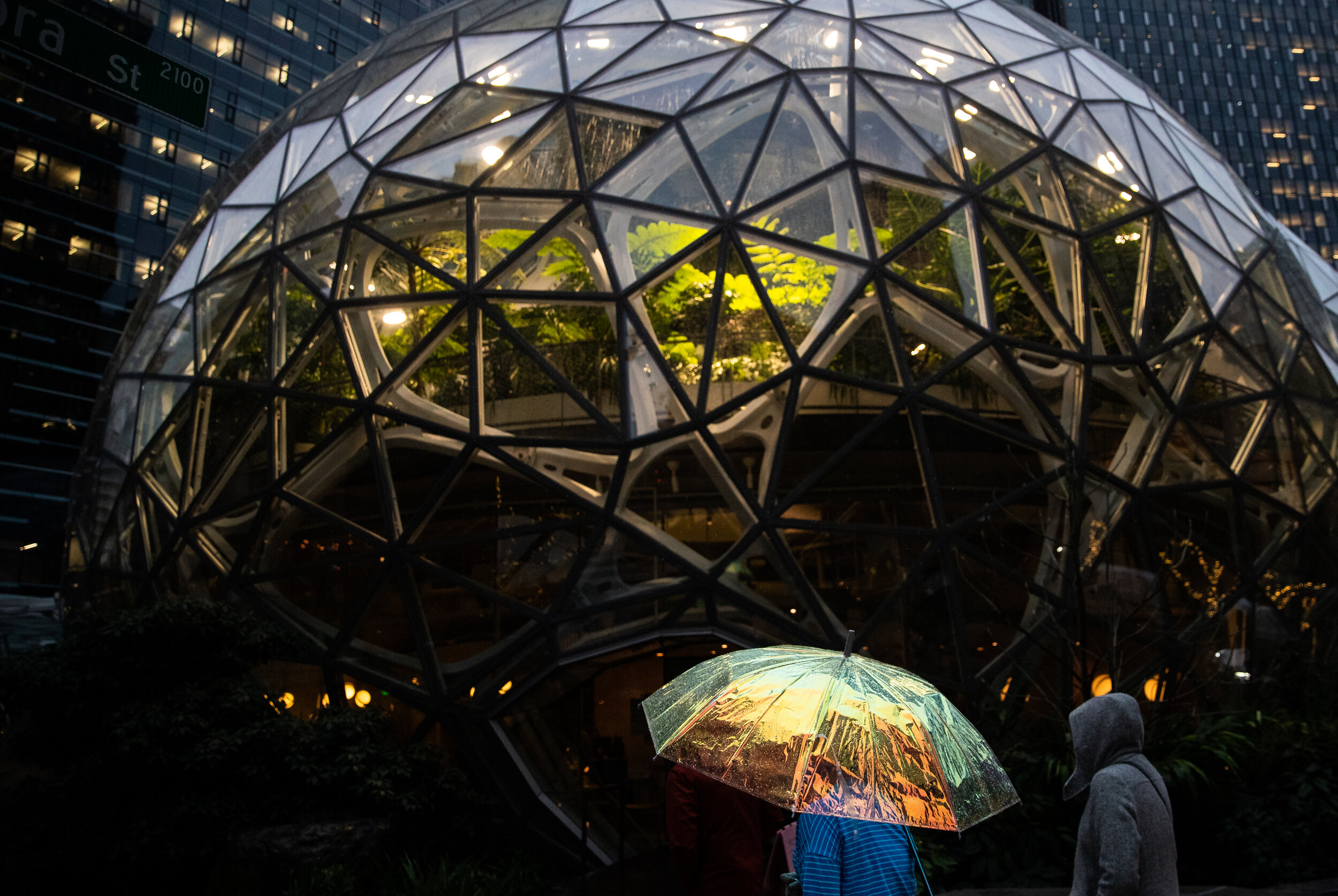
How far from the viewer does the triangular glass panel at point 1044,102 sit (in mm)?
12906

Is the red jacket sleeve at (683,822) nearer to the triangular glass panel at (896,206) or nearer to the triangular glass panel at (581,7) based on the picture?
the triangular glass panel at (896,206)

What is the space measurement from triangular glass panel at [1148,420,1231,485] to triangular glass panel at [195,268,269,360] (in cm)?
1092

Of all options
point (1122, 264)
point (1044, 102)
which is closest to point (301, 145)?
point (1044, 102)

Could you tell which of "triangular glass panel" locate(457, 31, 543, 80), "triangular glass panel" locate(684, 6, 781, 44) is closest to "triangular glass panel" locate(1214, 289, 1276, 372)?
"triangular glass panel" locate(684, 6, 781, 44)

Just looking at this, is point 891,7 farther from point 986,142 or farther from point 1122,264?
point 1122,264

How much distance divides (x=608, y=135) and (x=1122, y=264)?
6.43 metres

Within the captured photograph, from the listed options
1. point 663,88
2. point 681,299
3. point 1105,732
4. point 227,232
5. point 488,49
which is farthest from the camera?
point 227,232

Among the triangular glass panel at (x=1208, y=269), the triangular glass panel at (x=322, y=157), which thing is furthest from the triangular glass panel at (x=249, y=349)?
the triangular glass panel at (x=1208, y=269)

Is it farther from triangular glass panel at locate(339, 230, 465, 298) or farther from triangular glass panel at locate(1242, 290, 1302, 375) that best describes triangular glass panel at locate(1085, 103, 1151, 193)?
triangular glass panel at locate(339, 230, 465, 298)

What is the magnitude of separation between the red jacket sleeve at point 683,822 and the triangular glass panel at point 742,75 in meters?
9.31

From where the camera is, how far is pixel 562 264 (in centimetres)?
1130

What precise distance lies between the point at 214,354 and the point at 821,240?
7.67 meters

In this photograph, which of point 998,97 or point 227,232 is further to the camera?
point 227,232

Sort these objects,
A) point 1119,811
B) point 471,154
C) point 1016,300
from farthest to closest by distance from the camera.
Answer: point 471,154
point 1016,300
point 1119,811
